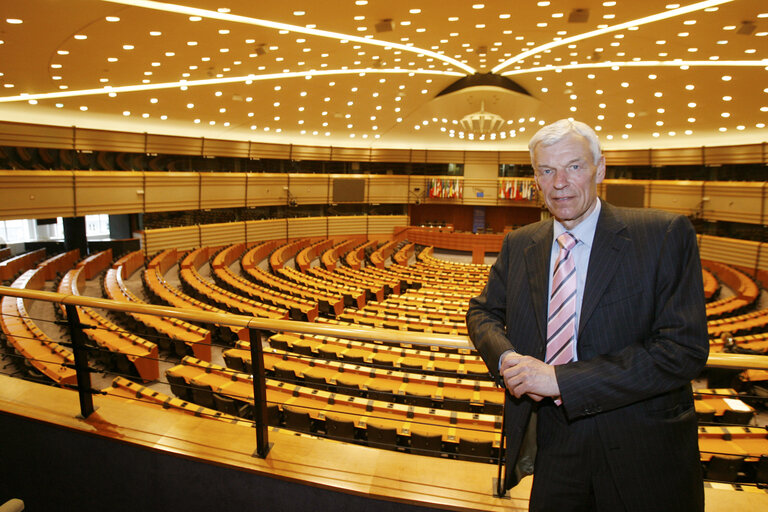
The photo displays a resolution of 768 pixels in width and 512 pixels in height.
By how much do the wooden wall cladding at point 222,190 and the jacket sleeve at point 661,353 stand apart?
73.5 ft

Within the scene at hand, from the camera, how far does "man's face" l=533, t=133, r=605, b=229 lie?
134cm

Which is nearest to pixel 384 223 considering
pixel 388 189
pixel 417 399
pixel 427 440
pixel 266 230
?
pixel 388 189

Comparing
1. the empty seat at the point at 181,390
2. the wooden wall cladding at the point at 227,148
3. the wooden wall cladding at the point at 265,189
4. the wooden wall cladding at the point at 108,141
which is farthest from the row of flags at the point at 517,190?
the empty seat at the point at 181,390

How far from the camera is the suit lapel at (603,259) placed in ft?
4.25

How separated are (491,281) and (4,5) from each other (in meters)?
8.63

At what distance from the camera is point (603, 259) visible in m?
1.32

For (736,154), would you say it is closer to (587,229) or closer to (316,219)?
(316,219)

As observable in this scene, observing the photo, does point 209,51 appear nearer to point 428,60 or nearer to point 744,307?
point 428,60

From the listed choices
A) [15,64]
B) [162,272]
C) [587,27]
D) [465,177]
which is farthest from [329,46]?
[465,177]

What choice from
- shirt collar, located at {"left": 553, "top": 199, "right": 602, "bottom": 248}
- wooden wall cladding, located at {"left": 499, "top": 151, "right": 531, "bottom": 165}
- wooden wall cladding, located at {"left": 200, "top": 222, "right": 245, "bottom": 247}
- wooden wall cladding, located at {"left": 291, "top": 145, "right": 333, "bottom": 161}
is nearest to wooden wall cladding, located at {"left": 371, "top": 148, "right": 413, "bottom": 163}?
wooden wall cladding, located at {"left": 291, "top": 145, "right": 333, "bottom": 161}

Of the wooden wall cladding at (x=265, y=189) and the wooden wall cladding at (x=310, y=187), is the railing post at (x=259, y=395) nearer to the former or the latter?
the wooden wall cladding at (x=265, y=189)

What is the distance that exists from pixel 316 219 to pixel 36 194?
13.4m

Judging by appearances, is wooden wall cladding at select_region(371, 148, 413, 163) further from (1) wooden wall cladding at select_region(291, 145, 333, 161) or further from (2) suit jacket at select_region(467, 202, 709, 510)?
(2) suit jacket at select_region(467, 202, 709, 510)

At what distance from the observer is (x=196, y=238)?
21.1m
